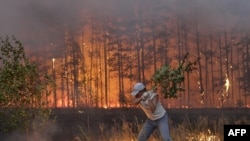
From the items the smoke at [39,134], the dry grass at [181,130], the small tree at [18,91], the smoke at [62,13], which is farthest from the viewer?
the smoke at [62,13]

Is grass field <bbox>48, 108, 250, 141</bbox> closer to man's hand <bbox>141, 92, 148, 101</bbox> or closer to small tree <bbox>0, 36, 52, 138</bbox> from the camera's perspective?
small tree <bbox>0, 36, 52, 138</bbox>

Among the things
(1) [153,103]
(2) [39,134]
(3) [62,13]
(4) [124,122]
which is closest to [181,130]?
(4) [124,122]

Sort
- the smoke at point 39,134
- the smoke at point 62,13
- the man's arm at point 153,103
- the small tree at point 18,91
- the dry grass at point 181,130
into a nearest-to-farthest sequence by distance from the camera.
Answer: the man's arm at point 153,103 → the small tree at point 18,91 → the dry grass at point 181,130 → the smoke at point 39,134 → the smoke at point 62,13

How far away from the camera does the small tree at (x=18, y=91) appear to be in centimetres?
855

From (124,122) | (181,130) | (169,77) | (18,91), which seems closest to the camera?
(169,77)

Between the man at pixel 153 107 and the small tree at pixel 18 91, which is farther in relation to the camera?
the small tree at pixel 18 91

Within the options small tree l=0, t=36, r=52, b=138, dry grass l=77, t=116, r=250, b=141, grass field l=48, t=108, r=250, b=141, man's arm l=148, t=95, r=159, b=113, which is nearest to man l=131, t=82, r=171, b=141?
man's arm l=148, t=95, r=159, b=113

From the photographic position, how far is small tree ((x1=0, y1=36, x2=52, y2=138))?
8.55 m

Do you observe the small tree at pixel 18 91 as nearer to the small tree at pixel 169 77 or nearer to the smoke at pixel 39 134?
the smoke at pixel 39 134

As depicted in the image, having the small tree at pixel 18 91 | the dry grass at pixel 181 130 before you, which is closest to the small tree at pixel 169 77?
the dry grass at pixel 181 130

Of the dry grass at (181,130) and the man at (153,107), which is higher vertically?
the man at (153,107)

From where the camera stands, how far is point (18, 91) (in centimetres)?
872

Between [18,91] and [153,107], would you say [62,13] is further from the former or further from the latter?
[153,107]

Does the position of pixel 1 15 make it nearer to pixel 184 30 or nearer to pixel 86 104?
pixel 86 104
